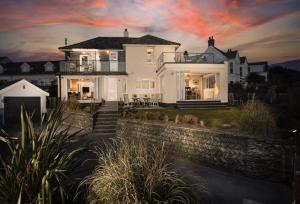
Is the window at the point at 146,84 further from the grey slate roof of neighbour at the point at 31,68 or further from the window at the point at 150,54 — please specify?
the grey slate roof of neighbour at the point at 31,68

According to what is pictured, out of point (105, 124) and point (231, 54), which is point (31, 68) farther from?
point (231, 54)

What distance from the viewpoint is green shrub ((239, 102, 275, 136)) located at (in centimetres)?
911

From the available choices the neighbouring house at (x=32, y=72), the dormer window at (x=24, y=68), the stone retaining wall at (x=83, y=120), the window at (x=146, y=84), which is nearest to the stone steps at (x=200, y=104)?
the window at (x=146, y=84)

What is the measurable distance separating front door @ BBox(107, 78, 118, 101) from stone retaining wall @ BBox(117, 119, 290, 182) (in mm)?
15869

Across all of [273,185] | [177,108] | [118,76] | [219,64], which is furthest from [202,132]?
[118,76]

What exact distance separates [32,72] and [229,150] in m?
44.5

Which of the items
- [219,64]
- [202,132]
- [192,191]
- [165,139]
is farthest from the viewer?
[219,64]

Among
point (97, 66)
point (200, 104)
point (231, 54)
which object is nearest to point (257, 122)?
point (200, 104)

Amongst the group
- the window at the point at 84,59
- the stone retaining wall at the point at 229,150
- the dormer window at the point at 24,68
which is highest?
the dormer window at the point at 24,68

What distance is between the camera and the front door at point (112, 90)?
27797 mm

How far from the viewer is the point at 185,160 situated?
10.6m

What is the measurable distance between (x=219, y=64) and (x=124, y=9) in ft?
32.5

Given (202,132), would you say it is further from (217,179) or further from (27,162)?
(27,162)

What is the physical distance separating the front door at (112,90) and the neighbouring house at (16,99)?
6.70 metres
